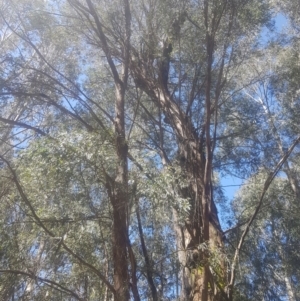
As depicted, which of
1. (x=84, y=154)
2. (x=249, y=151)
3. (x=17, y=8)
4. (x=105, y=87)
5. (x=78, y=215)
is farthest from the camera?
(x=105, y=87)

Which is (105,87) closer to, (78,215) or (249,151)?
(249,151)

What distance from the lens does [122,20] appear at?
24.0 ft

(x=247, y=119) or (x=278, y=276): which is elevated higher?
(x=247, y=119)

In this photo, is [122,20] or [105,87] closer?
[122,20]

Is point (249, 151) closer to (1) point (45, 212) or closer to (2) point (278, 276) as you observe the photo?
(2) point (278, 276)

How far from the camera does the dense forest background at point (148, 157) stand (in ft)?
15.4

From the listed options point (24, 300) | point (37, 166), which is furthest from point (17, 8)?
point (24, 300)

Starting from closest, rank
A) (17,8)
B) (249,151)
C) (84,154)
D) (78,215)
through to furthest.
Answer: (84,154), (78,215), (17,8), (249,151)

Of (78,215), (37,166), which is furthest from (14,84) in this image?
(78,215)

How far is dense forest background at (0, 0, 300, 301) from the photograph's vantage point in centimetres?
468

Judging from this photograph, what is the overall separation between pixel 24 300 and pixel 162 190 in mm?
1947

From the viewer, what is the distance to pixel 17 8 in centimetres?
718

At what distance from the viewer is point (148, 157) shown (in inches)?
228

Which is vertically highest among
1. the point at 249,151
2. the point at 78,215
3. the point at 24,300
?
the point at 249,151
